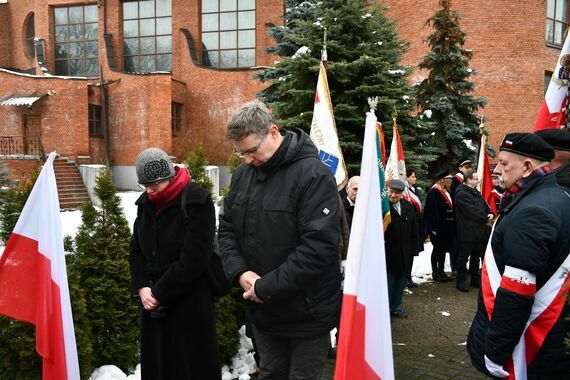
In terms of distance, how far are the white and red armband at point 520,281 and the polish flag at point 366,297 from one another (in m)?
0.82

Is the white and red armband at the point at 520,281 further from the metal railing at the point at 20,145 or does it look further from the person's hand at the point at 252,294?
the metal railing at the point at 20,145

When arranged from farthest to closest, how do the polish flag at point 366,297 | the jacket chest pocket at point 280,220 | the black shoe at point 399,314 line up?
the black shoe at point 399,314
the jacket chest pocket at point 280,220
the polish flag at point 366,297

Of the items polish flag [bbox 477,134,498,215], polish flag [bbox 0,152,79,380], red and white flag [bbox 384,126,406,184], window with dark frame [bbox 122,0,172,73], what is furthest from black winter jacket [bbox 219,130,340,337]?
window with dark frame [bbox 122,0,172,73]

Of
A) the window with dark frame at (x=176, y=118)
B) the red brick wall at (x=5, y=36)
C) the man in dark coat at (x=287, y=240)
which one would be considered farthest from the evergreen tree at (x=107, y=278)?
the red brick wall at (x=5, y=36)

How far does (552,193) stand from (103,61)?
1048 inches

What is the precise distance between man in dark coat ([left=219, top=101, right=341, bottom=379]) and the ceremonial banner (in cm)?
273

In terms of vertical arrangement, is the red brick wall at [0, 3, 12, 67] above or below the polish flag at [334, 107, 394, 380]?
above

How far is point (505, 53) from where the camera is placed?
67.2ft

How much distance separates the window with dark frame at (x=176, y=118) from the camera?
80.4 ft

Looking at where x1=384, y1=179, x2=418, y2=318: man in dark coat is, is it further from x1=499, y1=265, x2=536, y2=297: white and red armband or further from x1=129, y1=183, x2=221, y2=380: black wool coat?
x1=499, y1=265, x2=536, y2=297: white and red armband

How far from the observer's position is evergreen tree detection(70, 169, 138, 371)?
3990 mm

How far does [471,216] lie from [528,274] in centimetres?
527

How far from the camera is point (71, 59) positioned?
27562 mm

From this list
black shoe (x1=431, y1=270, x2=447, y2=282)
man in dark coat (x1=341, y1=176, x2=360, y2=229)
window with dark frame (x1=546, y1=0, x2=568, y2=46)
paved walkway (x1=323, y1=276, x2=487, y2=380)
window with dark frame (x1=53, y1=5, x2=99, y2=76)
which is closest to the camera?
paved walkway (x1=323, y1=276, x2=487, y2=380)
